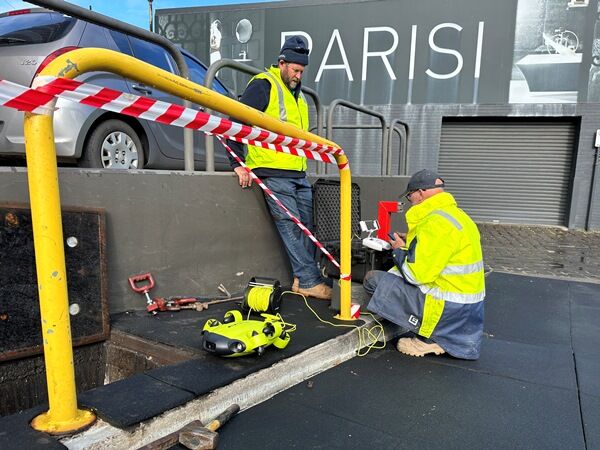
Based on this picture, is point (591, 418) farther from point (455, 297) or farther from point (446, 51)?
point (446, 51)

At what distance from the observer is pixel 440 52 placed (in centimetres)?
1222

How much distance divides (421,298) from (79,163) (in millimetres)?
3549

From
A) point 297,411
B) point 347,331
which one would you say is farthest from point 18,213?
point 347,331

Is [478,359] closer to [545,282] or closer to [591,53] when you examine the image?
[545,282]

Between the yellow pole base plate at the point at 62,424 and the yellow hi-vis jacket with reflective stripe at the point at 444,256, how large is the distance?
2.13 m

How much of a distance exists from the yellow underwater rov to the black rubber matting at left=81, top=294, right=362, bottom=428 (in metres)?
0.06

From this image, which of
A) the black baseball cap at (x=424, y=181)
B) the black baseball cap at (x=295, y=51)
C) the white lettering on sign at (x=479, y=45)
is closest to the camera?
the black baseball cap at (x=424, y=181)

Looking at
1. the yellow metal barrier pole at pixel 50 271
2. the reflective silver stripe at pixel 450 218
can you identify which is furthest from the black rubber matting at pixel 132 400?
the reflective silver stripe at pixel 450 218

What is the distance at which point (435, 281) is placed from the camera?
317 cm

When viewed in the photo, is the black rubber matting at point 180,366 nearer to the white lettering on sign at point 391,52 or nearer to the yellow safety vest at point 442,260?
the yellow safety vest at point 442,260

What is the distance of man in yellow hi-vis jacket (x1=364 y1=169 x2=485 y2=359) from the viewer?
10.0 feet

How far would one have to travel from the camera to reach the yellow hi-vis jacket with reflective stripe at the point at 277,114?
391 centimetres

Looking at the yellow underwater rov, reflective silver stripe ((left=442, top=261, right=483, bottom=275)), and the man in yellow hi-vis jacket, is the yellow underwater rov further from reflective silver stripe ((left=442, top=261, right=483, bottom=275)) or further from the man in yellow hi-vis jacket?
reflective silver stripe ((left=442, top=261, right=483, bottom=275))

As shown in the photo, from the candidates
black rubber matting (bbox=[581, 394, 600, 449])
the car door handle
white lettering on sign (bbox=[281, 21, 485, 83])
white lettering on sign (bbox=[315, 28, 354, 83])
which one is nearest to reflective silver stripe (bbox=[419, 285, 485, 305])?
black rubber matting (bbox=[581, 394, 600, 449])
